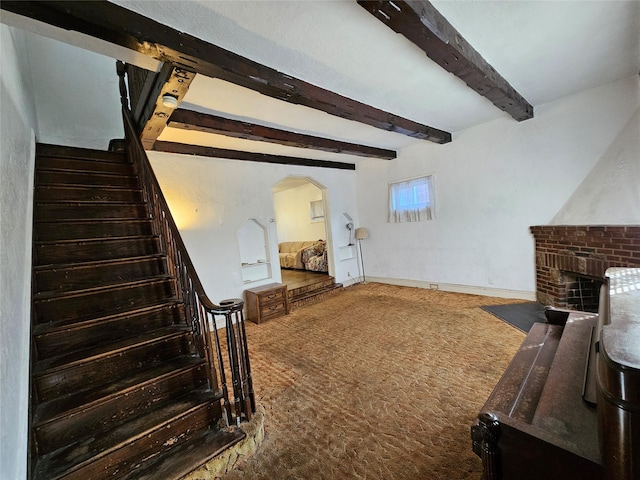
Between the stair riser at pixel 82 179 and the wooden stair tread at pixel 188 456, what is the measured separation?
240 cm

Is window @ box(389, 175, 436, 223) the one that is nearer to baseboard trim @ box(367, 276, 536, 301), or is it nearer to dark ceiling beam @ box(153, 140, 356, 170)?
baseboard trim @ box(367, 276, 536, 301)

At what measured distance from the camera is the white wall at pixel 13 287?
104 centimetres

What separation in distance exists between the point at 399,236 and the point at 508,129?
2407mm

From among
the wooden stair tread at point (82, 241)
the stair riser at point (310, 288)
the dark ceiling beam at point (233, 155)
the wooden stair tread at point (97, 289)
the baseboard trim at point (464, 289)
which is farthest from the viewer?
the stair riser at point (310, 288)

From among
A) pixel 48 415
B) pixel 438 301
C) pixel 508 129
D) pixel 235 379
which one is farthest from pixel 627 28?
pixel 48 415

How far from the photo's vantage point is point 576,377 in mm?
1022

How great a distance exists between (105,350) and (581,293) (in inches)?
194

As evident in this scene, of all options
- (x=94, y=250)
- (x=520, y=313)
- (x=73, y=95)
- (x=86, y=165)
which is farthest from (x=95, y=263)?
(x=520, y=313)

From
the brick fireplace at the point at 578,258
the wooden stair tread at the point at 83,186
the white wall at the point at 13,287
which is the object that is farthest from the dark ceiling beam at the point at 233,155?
the brick fireplace at the point at 578,258

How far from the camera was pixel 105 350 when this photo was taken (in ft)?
5.37

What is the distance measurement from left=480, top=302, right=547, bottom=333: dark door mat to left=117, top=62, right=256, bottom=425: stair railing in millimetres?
2926

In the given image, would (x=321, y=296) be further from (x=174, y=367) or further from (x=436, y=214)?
(x=174, y=367)

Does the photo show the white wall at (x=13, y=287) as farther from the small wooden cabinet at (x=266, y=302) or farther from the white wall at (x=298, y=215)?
the white wall at (x=298, y=215)

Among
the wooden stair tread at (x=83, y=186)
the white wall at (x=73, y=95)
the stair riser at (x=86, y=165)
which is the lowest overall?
the wooden stair tread at (x=83, y=186)
